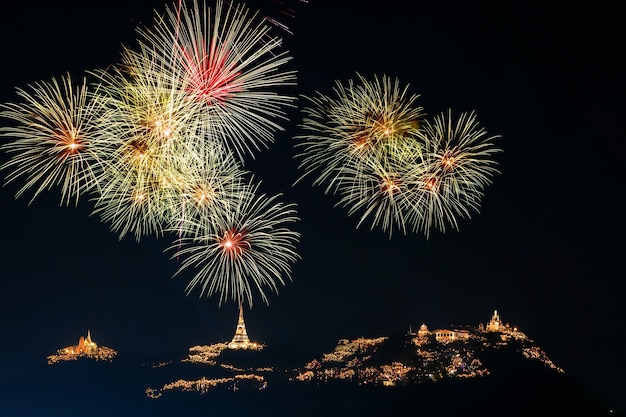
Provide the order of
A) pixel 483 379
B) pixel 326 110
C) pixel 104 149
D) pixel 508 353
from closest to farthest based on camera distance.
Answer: pixel 104 149 < pixel 326 110 < pixel 483 379 < pixel 508 353

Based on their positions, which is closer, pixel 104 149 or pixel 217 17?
pixel 217 17

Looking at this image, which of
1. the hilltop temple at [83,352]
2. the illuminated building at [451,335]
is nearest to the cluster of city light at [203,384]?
the hilltop temple at [83,352]

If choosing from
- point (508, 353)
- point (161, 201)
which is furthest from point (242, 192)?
point (508, 353)

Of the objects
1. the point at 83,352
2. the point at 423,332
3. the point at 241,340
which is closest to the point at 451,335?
the point at 423,332

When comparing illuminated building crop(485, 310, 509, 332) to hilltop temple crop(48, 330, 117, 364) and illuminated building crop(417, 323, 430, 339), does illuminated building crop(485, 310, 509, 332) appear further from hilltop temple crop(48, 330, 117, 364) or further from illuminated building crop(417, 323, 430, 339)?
hilltop temple crop(48, 330, 117, 364)

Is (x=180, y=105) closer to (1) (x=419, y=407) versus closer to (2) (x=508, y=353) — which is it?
(1) (x=419, y=407)

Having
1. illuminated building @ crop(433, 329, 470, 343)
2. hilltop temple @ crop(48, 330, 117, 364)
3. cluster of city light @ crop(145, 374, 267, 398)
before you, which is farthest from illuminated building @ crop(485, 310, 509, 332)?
hilltop temple @ crop(48, 330, 117, 364)

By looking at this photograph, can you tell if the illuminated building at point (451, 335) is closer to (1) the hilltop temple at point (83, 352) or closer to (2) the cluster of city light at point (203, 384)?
(2) the cluster of city light at point (203, 384)

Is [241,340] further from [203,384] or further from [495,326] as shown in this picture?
[495,326]
